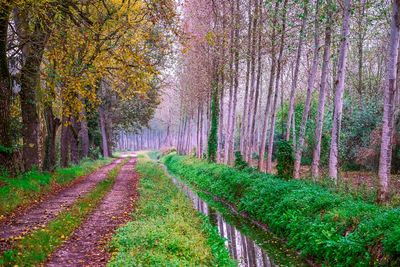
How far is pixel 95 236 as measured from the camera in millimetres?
9133

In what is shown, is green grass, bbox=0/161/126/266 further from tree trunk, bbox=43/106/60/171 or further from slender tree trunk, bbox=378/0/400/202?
slender tree trunk, bbox=378/0/400/202

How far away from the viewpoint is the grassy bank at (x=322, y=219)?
8344mm

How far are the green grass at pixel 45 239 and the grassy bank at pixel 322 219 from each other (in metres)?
6.12

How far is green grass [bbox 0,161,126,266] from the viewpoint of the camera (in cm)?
694

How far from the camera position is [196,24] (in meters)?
32.2

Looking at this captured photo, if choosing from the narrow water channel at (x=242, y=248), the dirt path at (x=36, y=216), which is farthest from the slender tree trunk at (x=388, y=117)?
the dirt path at (x=36, y=216)

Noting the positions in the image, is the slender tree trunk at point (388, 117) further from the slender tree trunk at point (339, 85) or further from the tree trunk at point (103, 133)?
the tree trunk at point (103, 133)

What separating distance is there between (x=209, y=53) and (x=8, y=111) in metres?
19.6

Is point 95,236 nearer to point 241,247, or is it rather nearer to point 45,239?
point 45,239

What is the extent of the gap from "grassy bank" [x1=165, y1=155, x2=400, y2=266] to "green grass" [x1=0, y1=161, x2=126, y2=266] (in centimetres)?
612

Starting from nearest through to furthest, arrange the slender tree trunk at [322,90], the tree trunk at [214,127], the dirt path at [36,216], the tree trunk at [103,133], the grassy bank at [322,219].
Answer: the grassy bank at [322,219], the dirt path at [36,216], the slender tree trunk at [322,90], the tree trunk at [214,127], the tree trunk at [103,133]

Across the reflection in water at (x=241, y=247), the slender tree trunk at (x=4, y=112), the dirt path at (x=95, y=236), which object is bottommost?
the reflection in water at (x=241, y=247)

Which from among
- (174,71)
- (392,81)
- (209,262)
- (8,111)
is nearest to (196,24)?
(174,71)

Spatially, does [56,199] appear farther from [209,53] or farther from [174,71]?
[174,71]
